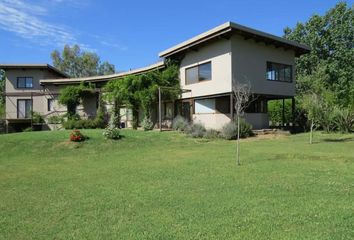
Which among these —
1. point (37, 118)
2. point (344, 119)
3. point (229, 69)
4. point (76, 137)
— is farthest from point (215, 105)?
point (37, 118)

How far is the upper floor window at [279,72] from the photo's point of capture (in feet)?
77.4

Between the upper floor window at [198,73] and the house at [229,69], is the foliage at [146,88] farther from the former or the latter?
the upper floor window at [198,73]

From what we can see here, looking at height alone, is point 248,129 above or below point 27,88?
below

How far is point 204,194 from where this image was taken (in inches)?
271

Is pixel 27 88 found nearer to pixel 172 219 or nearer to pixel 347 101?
pixel 347 101

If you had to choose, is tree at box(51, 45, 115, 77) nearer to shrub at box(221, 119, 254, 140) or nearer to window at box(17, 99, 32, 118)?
window at box(17, 99, 32, 118)

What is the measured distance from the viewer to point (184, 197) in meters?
6.71

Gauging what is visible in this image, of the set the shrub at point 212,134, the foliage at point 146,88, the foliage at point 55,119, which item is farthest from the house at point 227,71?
the foliage at point 55,119

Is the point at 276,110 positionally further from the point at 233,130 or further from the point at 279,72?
the point at 233,130

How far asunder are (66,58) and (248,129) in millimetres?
49906

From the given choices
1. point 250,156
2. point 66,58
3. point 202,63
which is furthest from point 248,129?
point 66,58

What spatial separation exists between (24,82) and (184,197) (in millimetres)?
32482

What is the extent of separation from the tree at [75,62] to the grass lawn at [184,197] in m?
52.2

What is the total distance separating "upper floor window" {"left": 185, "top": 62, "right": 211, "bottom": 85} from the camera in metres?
22.8
